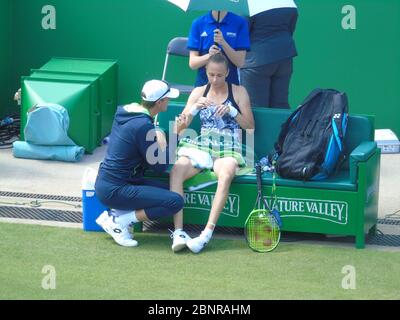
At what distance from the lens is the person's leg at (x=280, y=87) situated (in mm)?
9875

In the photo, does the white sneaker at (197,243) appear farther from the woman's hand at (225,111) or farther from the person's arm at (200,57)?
the person's arm at (200,57)

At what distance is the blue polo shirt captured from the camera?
9.26 meters

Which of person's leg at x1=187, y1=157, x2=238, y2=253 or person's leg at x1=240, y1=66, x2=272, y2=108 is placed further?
person's leg at x1=240, y1=66, x2=272, y2=108

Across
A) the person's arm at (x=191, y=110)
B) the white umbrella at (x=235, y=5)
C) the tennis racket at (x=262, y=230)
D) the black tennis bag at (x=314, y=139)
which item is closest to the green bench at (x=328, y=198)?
the black tennis bag at (x=314, y=139)

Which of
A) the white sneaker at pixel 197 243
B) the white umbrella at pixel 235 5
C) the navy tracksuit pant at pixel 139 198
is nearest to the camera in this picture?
the white sneaker at pixel 197 243

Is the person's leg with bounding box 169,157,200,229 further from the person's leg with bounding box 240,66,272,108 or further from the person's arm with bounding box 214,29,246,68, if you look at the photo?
the person's leg with bounding box 240,66,272,108

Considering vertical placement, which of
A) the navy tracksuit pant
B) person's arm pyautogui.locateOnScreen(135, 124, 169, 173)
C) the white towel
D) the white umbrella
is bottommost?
the navy tracksuit pant

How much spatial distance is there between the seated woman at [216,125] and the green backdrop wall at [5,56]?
3861 millimetres

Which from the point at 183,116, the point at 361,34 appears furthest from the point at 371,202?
the point at 361,34

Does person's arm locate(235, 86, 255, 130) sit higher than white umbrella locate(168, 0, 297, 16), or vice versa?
white umbrella locate(168, 0, 297, 16)

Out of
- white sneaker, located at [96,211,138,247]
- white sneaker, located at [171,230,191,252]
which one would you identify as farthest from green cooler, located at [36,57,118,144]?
white sneaker, located at [171,230,191,252]

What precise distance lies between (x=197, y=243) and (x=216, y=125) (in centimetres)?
115

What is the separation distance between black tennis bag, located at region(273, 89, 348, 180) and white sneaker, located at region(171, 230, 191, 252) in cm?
89
